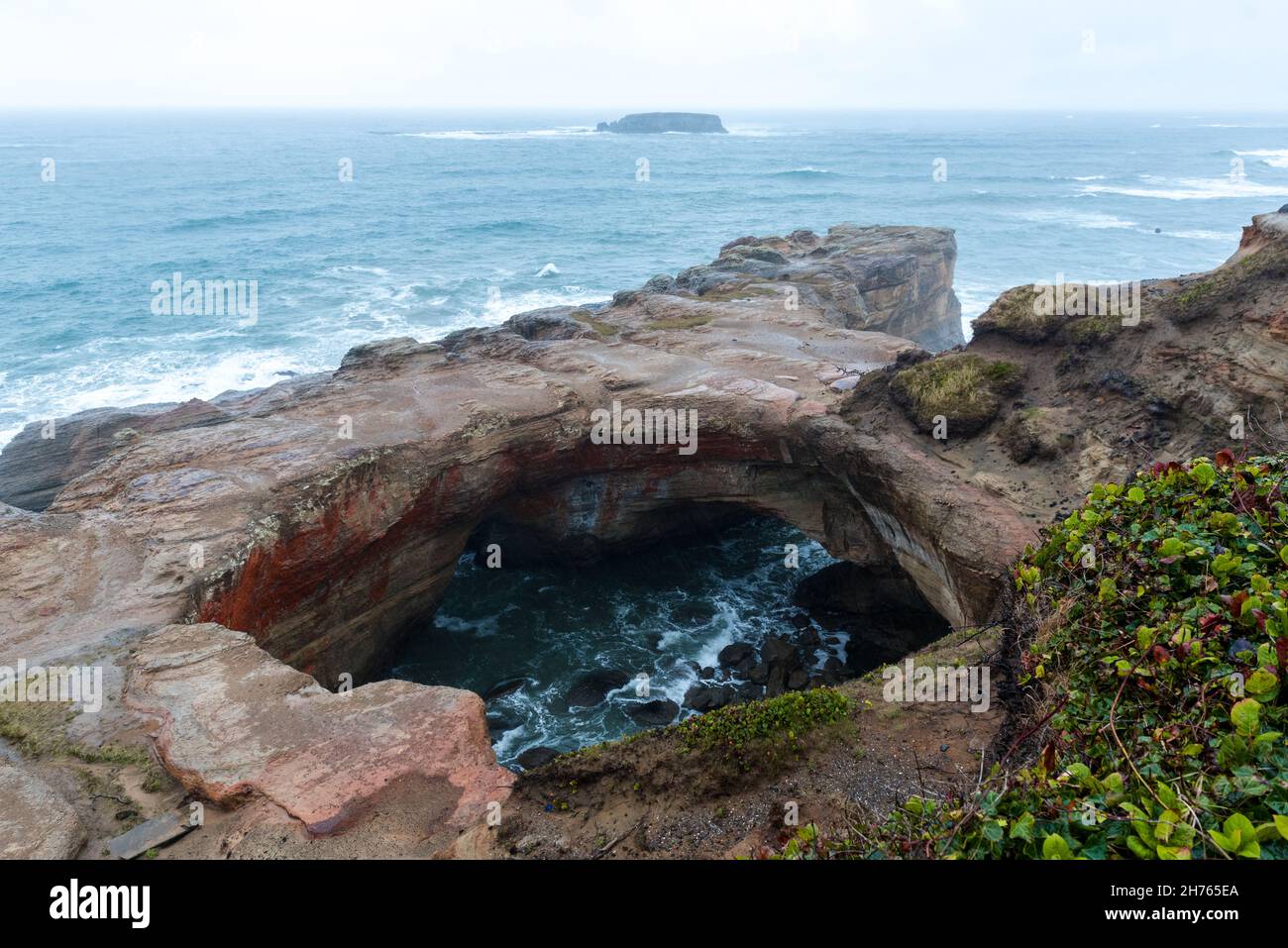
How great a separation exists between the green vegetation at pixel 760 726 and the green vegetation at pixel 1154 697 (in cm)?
315

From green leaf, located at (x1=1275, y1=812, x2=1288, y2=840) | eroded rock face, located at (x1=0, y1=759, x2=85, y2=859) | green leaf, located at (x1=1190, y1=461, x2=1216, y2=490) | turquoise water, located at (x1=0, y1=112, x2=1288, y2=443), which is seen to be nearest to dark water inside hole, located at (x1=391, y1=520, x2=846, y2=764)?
eroded rock face, located at (x1=0, y1=759, x2=85, y2=859)

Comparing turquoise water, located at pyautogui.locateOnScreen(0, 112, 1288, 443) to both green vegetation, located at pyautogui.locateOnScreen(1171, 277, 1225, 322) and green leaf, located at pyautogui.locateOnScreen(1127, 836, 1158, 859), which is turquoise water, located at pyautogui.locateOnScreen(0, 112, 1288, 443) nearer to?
green vegetation, located at pyautogui.locateOnScreen(1171, 277, 1225, 322)

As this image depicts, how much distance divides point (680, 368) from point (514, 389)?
4.90 m

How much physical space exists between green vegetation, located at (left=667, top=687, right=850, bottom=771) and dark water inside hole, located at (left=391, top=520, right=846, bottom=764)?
7.43m

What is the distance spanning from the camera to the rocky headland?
9.38 m

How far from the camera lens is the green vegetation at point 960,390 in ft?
57.0

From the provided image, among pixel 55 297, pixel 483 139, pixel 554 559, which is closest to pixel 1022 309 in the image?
pixel 554 559

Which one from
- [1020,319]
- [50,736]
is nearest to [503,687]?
[50,736]

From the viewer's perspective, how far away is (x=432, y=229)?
7400cm

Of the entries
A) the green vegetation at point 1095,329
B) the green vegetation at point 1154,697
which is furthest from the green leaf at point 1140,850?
the green vegetation at point 1095,329

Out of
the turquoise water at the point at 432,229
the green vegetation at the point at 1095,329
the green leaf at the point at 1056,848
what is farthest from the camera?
the turquoise water at the point at 432,229

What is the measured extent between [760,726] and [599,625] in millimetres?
11839

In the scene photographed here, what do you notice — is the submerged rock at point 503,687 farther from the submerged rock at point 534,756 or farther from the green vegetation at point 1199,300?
the green vegetation at point 1199,300

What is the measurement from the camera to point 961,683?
11.6 meters
